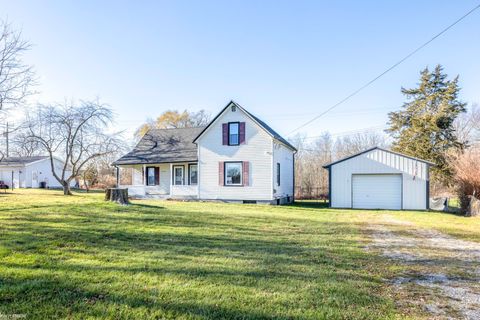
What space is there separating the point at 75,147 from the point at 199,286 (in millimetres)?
22032

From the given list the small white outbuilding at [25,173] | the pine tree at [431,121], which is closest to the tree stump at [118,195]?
the pine tree at [431,121]

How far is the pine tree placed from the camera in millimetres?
27188

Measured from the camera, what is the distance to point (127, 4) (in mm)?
12477

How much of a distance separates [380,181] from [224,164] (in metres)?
9.18

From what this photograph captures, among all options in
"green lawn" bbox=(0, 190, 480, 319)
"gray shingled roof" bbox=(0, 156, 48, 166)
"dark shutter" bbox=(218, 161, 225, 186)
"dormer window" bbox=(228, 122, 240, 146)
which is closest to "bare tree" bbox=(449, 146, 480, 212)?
"green lawn" bbox=(0, 190, 480, 319)

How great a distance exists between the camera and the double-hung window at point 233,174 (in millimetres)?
19070

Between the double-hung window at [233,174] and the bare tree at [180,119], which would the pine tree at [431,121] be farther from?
the bare tree at [180,119]

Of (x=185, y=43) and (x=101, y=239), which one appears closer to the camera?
(x=101, y=239)

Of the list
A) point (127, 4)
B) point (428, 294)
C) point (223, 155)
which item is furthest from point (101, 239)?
point (223, 155)

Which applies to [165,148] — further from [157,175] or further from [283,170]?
[283,170]

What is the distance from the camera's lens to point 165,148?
22.4 metres

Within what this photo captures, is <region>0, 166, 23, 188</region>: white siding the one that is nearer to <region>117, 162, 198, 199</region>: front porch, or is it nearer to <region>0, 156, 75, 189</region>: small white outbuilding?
<region>0, 156, 75, 189</region>: small white outbuilding

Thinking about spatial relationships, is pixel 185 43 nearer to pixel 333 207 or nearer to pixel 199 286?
pixel 333 207

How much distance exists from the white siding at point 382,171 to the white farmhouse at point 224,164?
372 centimetres
